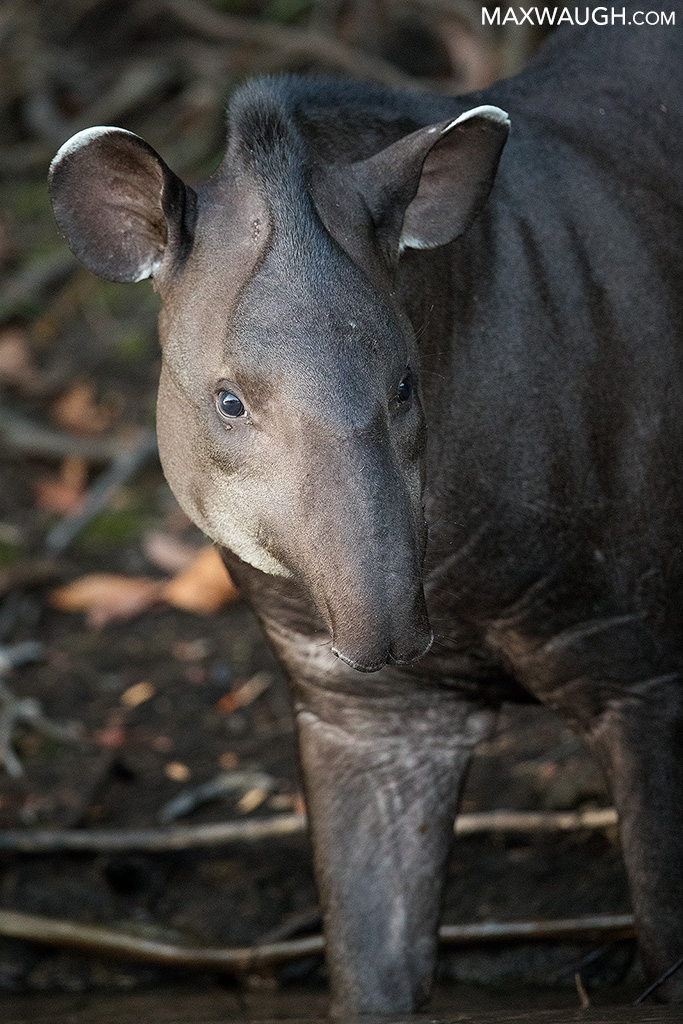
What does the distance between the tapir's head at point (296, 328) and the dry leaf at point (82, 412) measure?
14.6ft

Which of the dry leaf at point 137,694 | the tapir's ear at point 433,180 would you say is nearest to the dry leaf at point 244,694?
the dry leaf at point 137,694

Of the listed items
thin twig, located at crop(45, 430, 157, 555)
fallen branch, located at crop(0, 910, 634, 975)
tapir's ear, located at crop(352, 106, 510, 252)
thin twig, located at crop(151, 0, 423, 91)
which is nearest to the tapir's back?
tapir's ear, located at crop(352, 106, 510, 252)

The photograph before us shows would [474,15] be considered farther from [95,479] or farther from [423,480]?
[423,480]

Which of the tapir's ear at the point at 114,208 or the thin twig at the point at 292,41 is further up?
the tapir's ear at the point at 114,208

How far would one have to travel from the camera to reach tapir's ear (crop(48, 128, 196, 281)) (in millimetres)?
2914

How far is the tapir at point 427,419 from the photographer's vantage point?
2689 mm

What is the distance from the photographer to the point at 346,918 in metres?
3.54

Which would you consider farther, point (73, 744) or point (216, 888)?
point (73, 744)

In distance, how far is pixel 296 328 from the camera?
8.82 feet

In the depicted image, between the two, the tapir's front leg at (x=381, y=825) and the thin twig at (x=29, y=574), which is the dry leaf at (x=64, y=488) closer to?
the thin twig at (x=29, y=574)

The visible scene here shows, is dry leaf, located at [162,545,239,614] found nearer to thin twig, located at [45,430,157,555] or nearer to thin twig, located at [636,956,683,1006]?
thin twig, located at [45,430,157,555]

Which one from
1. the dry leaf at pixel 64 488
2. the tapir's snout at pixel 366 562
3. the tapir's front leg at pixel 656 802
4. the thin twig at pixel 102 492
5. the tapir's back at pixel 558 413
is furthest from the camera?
the dry leaf at pixel 64 488

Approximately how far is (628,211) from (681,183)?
0.68ft

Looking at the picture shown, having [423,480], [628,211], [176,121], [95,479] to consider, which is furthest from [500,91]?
[176,121]
